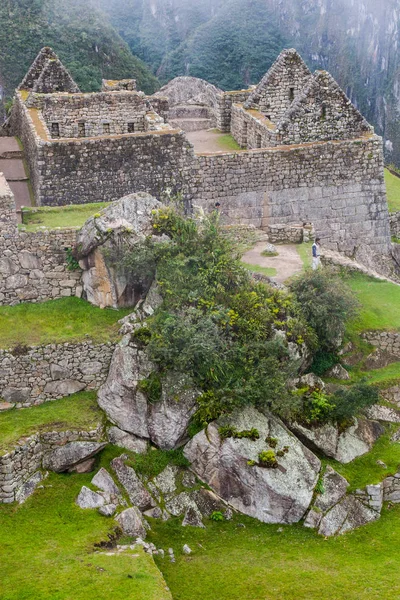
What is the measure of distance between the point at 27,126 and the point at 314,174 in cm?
821

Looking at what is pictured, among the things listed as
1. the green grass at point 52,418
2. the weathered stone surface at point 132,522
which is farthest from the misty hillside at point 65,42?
the weathered stone surface at point 132,522

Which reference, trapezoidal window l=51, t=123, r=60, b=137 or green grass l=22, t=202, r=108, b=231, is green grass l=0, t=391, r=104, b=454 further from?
trapezoidal window l=51, t=123, r=60, b=137

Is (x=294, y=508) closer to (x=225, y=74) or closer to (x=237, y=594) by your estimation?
(x=237, y=594)

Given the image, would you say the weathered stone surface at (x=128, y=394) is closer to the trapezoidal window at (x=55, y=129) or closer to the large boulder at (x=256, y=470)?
the large boulder at (x=256, y=470)

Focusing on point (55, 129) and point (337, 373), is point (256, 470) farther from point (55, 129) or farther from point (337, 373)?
point (55, 129)

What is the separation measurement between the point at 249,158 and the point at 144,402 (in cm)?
920

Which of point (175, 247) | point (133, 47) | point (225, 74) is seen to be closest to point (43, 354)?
point (175, 247)

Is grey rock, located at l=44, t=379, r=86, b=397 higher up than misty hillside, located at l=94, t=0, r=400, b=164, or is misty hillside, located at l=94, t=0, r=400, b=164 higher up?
grey rock, located at l=44, t=379, r=86, b=397

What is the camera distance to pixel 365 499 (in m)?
25.7

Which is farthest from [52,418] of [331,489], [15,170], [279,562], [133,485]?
[15,170]

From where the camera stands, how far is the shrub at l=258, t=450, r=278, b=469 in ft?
82.5

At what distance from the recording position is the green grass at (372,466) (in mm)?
25906

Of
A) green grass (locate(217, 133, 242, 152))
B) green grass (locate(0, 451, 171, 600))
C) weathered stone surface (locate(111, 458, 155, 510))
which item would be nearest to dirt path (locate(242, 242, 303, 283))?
green grass (locate(217, 133, 242, 152))

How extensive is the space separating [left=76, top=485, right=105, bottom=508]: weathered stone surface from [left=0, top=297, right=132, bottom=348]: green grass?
3.68 m
